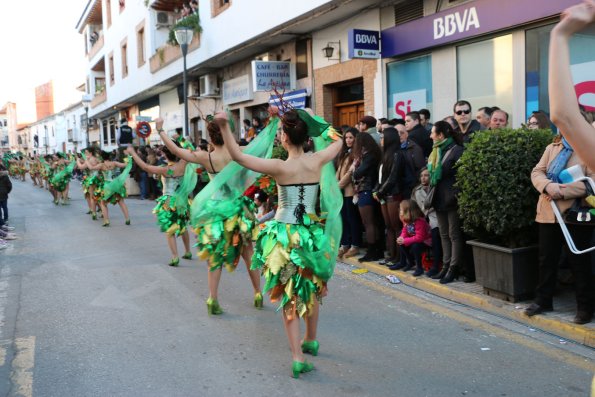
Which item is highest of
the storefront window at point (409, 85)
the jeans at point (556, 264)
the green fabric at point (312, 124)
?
the storefront window at point (409, 85)

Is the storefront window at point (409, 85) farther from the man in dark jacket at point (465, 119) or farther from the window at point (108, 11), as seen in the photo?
the window at point (108, 11)

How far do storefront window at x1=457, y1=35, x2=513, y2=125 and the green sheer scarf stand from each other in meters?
6.06

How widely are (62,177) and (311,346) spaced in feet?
55.0

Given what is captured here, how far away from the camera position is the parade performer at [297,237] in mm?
4203

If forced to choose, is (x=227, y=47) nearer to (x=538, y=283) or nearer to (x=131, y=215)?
(x=131, y=215)

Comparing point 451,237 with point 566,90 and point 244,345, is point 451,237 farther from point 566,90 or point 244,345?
point 566,90

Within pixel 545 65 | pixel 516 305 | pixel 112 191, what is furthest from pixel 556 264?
Answer: pixel 112 191

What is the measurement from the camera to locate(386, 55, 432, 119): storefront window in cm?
1147

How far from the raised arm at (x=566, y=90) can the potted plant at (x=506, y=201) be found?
148 inches

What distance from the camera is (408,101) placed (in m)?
11.9

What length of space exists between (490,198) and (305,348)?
8.05 ft

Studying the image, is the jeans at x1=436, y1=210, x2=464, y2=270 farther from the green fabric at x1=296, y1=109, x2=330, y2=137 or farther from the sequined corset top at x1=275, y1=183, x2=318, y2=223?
the sequined corset top at x1=275, y1=183, x2=318, y2=223

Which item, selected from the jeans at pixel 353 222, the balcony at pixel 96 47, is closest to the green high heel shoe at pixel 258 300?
the jeans at pixel 353 222

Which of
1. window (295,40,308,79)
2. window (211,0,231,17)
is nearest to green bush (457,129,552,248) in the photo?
window (295,40,308,79)
